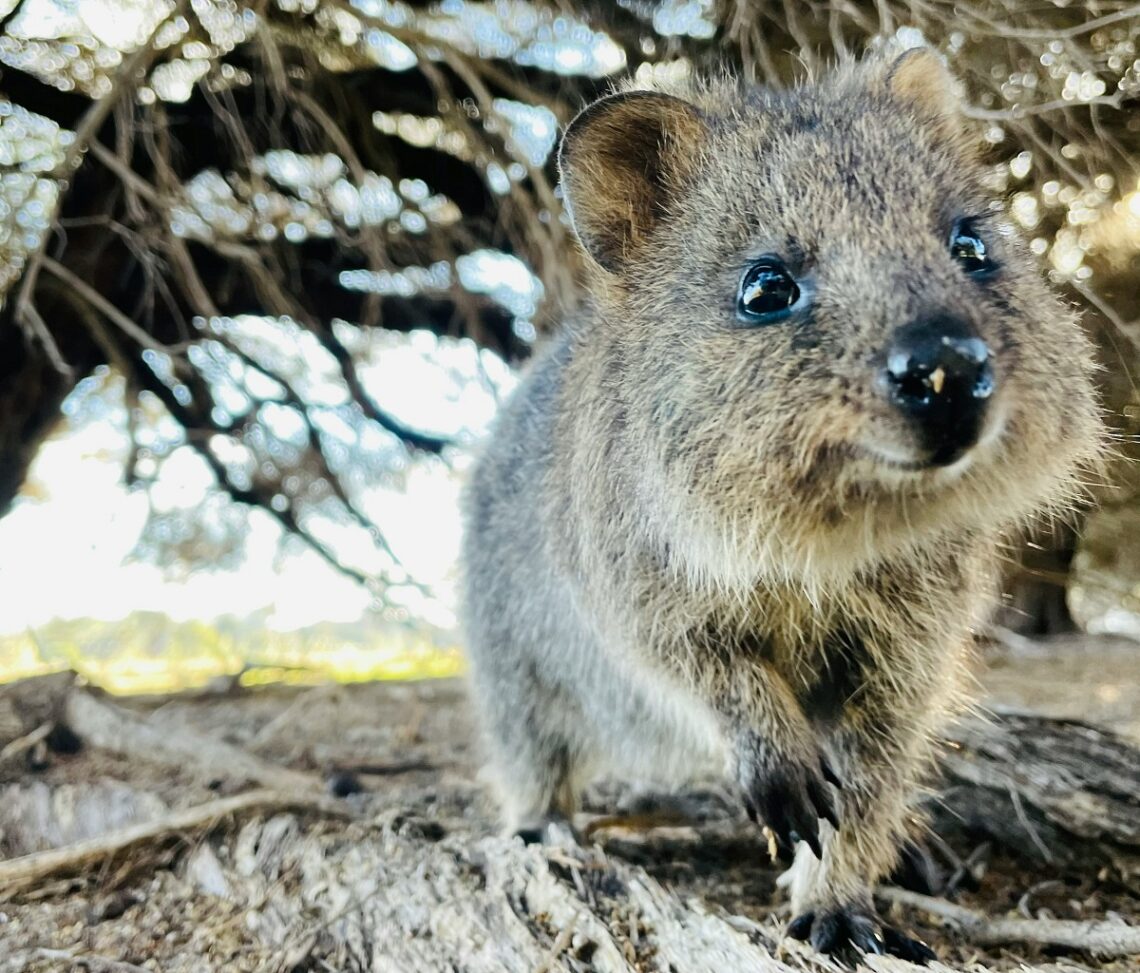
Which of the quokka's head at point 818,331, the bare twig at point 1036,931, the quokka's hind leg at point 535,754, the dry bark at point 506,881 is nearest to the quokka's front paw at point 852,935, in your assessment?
the dry bark at point 506,881

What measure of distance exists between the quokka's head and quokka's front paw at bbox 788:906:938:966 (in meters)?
1.11

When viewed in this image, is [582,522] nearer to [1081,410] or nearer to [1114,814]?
[1081,410]

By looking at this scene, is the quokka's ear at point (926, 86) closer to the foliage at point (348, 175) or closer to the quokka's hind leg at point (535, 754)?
the foliage at point (348, 175)

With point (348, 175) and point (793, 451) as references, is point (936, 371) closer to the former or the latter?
point (793, 451)

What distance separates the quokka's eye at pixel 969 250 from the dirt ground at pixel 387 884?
1.78m

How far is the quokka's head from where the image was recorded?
2.00 meters

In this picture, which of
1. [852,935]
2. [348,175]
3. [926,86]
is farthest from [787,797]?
[348,175]

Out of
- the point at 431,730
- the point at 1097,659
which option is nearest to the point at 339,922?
the point at 431,730

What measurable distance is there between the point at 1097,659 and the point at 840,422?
5816mm

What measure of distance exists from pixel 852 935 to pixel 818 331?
1.76 meters

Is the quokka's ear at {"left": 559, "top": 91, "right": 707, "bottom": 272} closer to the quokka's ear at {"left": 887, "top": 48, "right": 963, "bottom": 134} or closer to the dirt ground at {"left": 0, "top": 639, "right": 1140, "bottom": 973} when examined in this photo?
Answer: the quokka's ear at {"left": 887, "top": 48, "right": 963, "bottom": 134}

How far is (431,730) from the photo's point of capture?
6.19 meters

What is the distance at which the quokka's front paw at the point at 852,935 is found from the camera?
2.66 m

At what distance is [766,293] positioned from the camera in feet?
7.56
